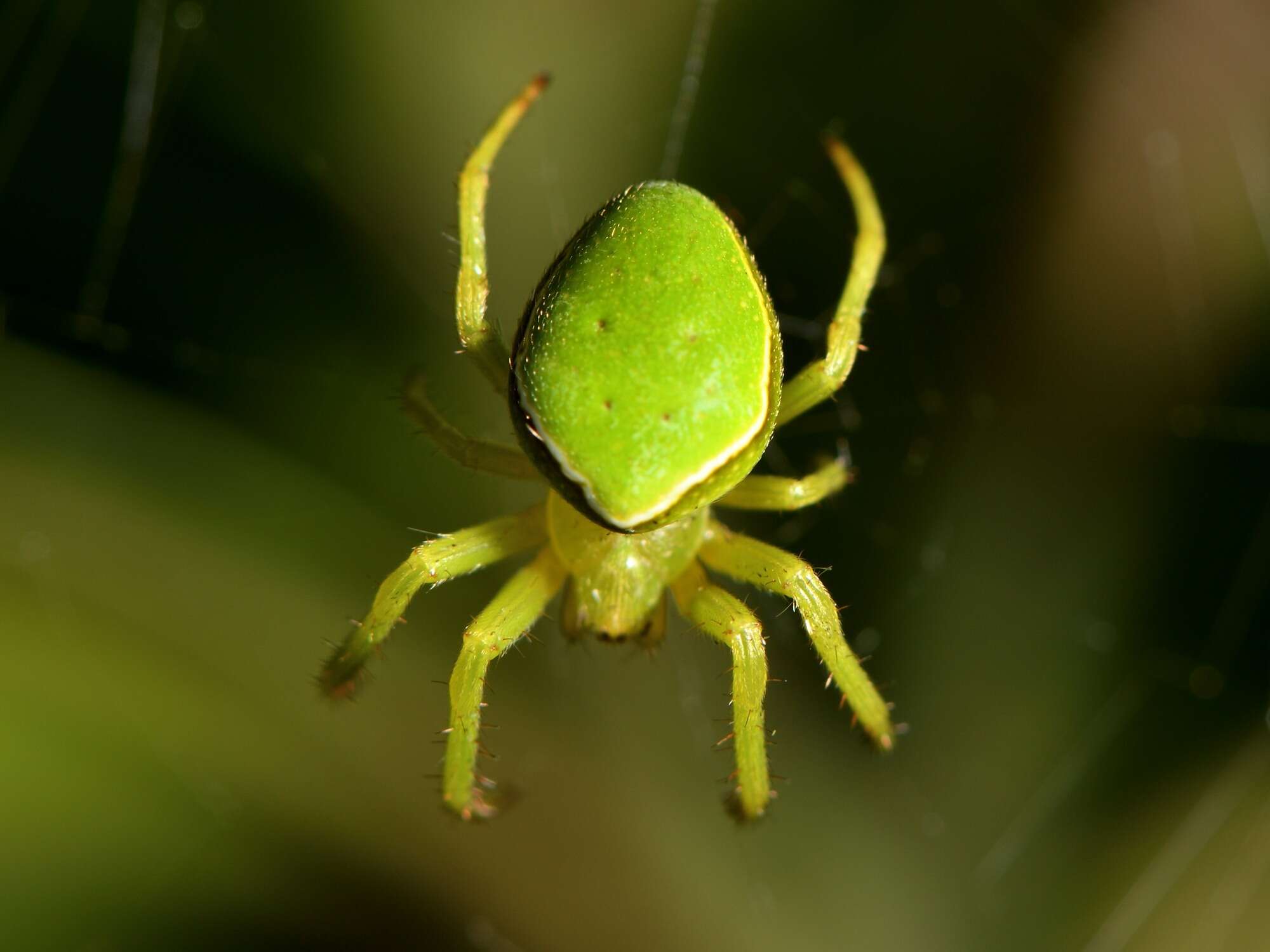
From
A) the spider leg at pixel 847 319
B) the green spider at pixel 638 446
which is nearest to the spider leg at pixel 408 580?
the green spider at pixel 638 446

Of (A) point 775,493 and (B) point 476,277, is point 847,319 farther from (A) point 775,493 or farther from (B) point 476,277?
(B) point 476,277

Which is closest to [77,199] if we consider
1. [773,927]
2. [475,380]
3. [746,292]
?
[475,380]

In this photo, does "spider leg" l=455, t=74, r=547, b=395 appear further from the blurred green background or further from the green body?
the blurred green background

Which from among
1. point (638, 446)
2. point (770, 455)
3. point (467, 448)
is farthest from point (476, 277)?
point (770, 455)

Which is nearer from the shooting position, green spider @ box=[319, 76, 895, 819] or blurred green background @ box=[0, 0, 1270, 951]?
green spider @ box=[319, 76, 895, 819]

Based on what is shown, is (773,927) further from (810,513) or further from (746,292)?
(746,292)

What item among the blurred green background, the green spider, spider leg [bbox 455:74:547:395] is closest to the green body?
the green spider
